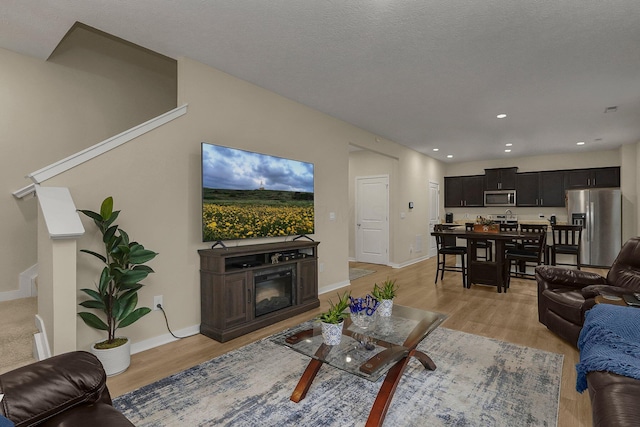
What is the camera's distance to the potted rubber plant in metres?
2.38

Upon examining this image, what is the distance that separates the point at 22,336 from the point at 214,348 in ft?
4.68

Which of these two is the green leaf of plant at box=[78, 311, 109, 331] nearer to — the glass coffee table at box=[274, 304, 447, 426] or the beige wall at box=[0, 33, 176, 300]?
the glass coffee table at box=[274, 304, 447, 426]

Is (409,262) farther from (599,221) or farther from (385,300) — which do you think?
(385,300)

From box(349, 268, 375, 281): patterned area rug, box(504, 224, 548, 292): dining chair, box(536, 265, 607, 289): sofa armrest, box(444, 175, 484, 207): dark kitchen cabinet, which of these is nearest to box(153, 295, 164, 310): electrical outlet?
box(349, 268, 375, 281): patterned area rug

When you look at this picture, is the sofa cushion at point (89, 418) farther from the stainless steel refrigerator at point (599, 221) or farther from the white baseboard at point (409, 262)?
the stainless steel refrigerator at point (599, 221)

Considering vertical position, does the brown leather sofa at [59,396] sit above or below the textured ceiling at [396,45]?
below

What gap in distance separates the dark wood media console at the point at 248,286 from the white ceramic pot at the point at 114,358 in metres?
0.77

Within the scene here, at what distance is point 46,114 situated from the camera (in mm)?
3385

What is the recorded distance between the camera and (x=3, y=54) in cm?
307

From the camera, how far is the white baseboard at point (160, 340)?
9.17 feet

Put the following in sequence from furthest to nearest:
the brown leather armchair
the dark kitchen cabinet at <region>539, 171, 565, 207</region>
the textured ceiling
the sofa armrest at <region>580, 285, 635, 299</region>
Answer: the dark kitchen cabinet at <region>539, 171, 565, 207</region> < the brown leather armchair < the sofa armrest at <region>580, 285, 635, 299</region> < the textured ceiling

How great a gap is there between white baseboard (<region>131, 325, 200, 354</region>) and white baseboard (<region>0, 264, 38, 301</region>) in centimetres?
146

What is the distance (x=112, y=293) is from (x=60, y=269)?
1.42 feet

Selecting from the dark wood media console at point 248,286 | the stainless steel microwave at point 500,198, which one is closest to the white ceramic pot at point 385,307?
the dark wood media console at point 248,286
